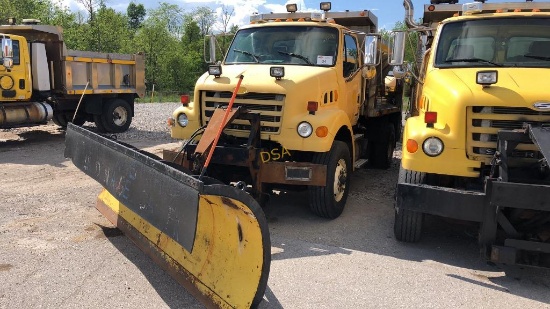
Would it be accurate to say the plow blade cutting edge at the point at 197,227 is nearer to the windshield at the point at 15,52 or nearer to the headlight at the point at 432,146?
the headlight at the point at 432,146

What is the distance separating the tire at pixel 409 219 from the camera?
4.71 meters

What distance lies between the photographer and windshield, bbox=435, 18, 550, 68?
4.94m

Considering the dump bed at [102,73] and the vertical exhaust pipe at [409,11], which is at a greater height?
the vertical exhaust pipe at [409,11]

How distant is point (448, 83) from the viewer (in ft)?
15.3

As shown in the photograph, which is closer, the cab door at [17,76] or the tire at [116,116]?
the cab door at [17,76]

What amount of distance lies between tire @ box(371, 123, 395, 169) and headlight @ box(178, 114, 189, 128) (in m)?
4.26

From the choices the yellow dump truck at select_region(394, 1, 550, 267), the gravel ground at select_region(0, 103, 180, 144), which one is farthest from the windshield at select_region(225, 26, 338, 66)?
the gravel ground at select_region(0, 103, 180, 144)

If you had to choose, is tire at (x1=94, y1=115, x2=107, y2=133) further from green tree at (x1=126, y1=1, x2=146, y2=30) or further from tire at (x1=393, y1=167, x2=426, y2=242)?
green tree at (x1=126, y1=1, x2=146, y2=30)

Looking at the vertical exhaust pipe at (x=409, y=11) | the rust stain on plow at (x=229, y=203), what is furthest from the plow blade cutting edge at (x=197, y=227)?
the vertical exhaust pipe at (x=409, y=11)

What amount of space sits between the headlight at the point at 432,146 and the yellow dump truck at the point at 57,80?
297 inches

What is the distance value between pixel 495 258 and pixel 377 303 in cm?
114

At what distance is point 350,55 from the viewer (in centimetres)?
666

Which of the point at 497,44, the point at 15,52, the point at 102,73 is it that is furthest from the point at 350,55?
the point at 102,73

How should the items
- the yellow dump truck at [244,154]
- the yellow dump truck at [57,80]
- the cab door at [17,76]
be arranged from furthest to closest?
the yellow dump truck at [57,80] → the cab door at [17,76] → the yellow dump truck at [244,154]
